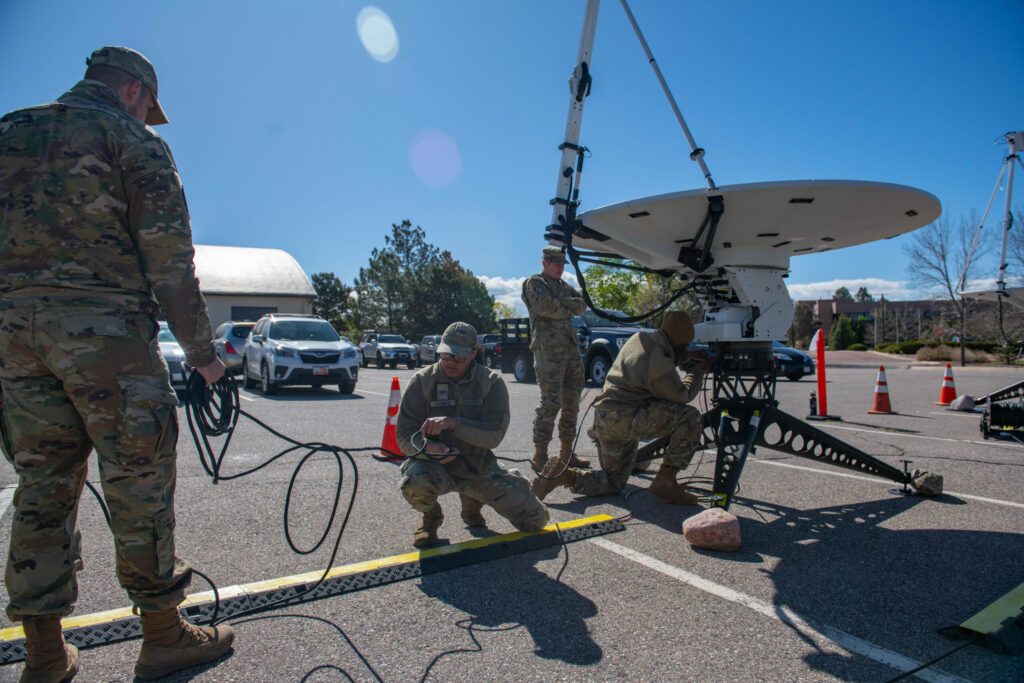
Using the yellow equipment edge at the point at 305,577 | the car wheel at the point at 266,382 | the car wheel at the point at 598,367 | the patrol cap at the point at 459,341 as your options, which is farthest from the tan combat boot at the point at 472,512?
the car wheel at the point at 598,367

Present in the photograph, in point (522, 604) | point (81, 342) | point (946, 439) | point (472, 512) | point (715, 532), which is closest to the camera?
point (81, 342)

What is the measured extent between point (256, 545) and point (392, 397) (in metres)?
3.32

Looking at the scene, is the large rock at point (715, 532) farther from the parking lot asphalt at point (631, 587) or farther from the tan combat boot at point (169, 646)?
the tan combat boot at point (169, 646)

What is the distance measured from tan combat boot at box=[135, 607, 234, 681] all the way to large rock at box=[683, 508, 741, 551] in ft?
7.69

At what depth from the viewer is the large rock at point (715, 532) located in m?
3.19

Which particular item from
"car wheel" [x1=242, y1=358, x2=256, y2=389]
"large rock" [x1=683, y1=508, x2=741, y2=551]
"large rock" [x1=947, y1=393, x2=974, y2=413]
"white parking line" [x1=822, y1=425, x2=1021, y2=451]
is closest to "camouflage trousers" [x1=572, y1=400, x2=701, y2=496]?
"large rock" [x1=683, y1=508, x2=741, y2=551]

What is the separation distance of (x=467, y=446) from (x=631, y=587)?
3.78 ft

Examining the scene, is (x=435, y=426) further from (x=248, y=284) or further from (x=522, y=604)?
(x=248, y=284)

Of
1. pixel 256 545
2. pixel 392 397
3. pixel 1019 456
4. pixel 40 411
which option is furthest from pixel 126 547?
pixel 1019 456

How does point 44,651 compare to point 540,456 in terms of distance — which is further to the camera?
point 540,456

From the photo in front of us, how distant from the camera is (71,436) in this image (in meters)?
1.94

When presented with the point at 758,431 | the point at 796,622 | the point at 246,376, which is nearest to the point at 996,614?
the point at 796,622

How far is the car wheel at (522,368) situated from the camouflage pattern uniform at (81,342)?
1444 centimetres

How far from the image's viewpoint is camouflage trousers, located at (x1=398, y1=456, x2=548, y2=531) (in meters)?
3.13
